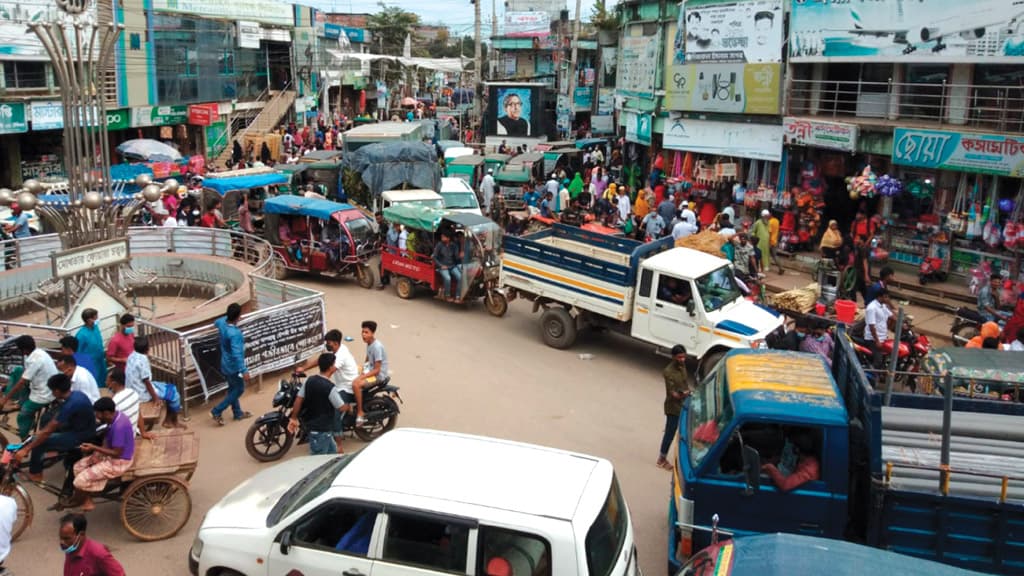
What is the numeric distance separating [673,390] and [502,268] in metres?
6.07

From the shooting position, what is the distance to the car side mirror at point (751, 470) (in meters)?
6.61

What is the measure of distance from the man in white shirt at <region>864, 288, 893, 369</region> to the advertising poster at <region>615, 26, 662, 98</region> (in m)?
14.1

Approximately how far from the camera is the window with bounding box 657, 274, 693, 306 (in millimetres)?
12555

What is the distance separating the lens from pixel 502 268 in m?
15.1

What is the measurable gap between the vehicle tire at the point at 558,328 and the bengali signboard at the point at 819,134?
8100 millimetres

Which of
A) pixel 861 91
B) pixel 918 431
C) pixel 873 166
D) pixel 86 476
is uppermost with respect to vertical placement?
pixel 861 91

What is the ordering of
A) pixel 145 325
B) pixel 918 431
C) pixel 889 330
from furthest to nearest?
Answer: pixel 889 330 → pixel 145 325 → pixel 918 431

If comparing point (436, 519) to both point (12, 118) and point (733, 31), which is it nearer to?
point (733, 31)

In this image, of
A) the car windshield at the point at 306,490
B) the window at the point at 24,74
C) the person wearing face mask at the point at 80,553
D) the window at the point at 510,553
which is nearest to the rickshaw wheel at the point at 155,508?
the car windshield at the point at 306,490

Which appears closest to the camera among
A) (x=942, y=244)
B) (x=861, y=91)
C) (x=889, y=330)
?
(x=889, y=330)

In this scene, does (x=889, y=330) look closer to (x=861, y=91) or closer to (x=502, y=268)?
(x=502, y=268)

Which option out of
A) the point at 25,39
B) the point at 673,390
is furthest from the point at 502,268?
the point at 25,39

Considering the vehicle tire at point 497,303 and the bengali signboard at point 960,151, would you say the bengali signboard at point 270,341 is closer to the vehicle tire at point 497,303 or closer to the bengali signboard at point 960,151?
the vehicle tire at point 497,303

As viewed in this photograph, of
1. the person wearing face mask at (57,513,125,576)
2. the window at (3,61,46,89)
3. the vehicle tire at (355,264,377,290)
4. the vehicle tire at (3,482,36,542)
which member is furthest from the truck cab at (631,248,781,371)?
the window at (3,61,46,89)
